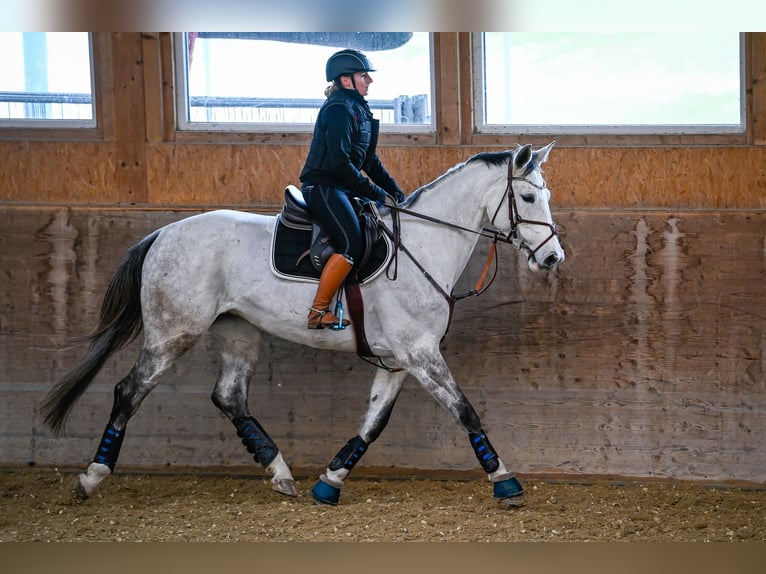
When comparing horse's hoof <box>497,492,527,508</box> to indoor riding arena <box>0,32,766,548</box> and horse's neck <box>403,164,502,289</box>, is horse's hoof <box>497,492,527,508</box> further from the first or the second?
horse's neck <box>403,164,502,289</box>

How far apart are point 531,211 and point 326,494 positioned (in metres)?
1.86

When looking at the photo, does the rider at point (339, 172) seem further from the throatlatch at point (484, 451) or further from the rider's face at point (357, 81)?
the throatlatch at point (484, 451)

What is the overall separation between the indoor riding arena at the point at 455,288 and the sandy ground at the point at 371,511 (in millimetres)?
57

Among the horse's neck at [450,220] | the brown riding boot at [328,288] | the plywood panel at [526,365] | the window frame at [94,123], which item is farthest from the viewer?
the window frame at [94,123]

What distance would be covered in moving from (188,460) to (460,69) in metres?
2.96

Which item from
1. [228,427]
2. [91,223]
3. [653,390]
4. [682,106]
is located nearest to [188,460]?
[228,427]

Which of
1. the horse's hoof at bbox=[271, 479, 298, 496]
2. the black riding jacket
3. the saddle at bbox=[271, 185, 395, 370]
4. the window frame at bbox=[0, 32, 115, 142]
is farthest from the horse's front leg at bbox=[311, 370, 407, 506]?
the window frame at bbox=[0, 32, 115, 142]

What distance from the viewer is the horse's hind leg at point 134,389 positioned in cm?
456

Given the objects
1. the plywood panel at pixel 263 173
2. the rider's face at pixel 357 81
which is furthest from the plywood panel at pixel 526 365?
the rider's face at pixel 357 81

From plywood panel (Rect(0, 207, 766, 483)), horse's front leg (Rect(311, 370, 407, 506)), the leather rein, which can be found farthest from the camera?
plywood panel (Rect(0, 207, 766, 483))

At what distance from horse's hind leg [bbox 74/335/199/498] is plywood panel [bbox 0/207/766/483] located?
76 cm

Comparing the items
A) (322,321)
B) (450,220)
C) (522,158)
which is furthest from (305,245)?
(522,158)

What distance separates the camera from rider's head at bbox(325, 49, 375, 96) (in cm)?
435

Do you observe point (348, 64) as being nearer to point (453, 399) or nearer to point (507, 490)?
point (453, 399)
